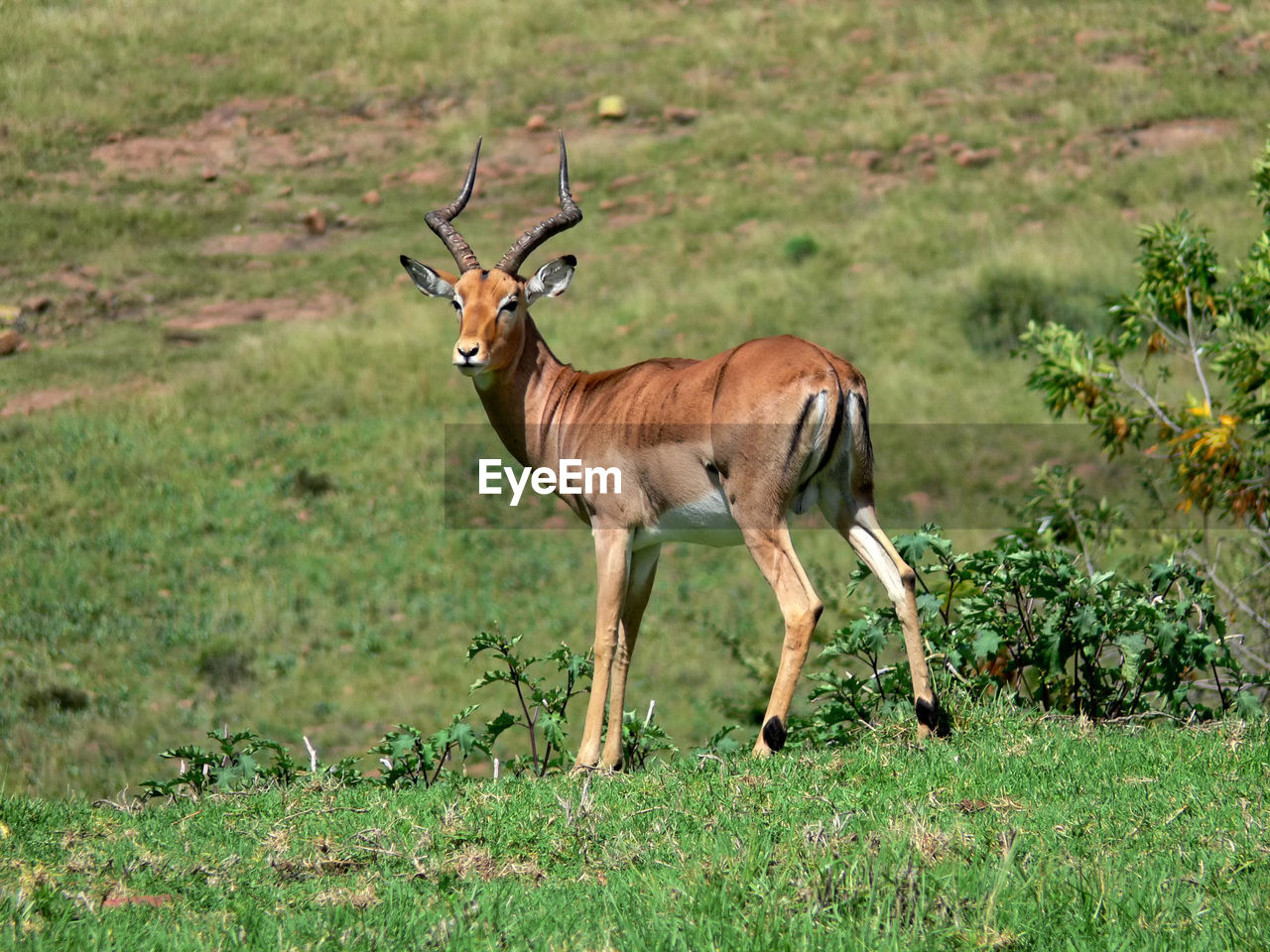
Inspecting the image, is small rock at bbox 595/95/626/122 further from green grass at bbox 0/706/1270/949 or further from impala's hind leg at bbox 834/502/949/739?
green grass at bbox 0/706/1270/949

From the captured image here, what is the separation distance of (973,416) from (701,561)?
5583 millimetres

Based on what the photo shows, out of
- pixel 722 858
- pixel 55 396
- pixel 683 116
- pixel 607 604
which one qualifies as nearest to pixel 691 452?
pixel 607 604

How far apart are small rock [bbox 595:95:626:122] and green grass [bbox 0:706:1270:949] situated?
113 ft

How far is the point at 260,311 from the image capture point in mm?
30078

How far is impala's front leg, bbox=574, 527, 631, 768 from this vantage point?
772cm

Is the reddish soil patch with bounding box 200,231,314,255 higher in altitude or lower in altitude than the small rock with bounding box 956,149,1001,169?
lower

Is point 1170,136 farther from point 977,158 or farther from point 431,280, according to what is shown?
point 431,280

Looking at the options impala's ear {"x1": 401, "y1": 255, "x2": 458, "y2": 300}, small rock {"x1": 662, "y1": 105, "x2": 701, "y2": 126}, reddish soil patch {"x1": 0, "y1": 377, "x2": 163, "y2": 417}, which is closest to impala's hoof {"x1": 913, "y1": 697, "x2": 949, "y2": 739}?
impala's ear {"x1": 401, "y1": 255, "x2": 458, "y2": 300}

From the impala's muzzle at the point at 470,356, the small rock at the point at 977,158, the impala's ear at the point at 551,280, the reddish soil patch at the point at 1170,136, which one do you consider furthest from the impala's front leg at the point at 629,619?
the reddish soil patch at the point at 1170,136

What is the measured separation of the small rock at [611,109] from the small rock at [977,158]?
931 centimetres

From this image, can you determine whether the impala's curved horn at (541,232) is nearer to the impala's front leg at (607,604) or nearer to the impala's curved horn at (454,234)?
the impala's curved horn at (454,234)

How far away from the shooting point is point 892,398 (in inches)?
952

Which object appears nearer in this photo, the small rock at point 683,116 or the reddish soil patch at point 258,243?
the reddish soil patch at point 258,243

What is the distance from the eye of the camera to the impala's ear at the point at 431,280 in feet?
29.6
